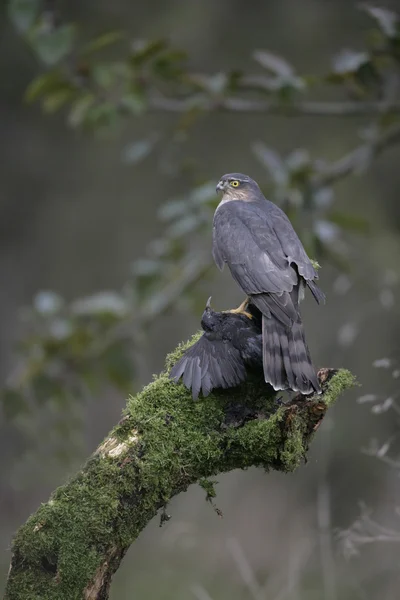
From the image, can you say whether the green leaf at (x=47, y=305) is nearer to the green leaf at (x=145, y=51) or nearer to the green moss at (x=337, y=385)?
the green leaf at (x=145, y=51)

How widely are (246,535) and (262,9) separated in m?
4.64

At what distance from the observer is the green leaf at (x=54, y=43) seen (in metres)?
3.66

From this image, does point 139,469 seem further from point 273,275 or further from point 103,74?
point 103,74

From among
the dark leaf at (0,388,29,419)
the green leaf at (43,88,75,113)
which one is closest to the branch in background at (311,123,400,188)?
the green leaf at (43,88,75,113)

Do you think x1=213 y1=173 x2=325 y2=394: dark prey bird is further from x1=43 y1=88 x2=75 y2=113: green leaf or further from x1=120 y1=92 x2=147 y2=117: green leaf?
x1=43 y1=88 x2=75 y2=113: green leaf

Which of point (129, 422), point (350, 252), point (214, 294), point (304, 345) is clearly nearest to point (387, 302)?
point (304, 345)

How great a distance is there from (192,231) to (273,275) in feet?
4.83

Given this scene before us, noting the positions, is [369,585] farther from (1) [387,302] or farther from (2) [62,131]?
(2) [62,131]

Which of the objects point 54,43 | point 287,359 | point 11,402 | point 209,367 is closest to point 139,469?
point 209,367

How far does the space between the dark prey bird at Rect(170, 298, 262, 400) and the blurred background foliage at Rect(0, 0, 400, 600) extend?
558mm

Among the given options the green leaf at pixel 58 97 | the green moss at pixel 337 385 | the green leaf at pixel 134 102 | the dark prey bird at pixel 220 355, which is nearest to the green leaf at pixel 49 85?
the green leaf at pixel 58 97

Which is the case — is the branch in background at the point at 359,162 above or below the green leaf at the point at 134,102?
below

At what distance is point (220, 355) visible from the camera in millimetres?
2477

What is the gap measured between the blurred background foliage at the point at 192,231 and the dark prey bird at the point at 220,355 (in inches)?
22.0
